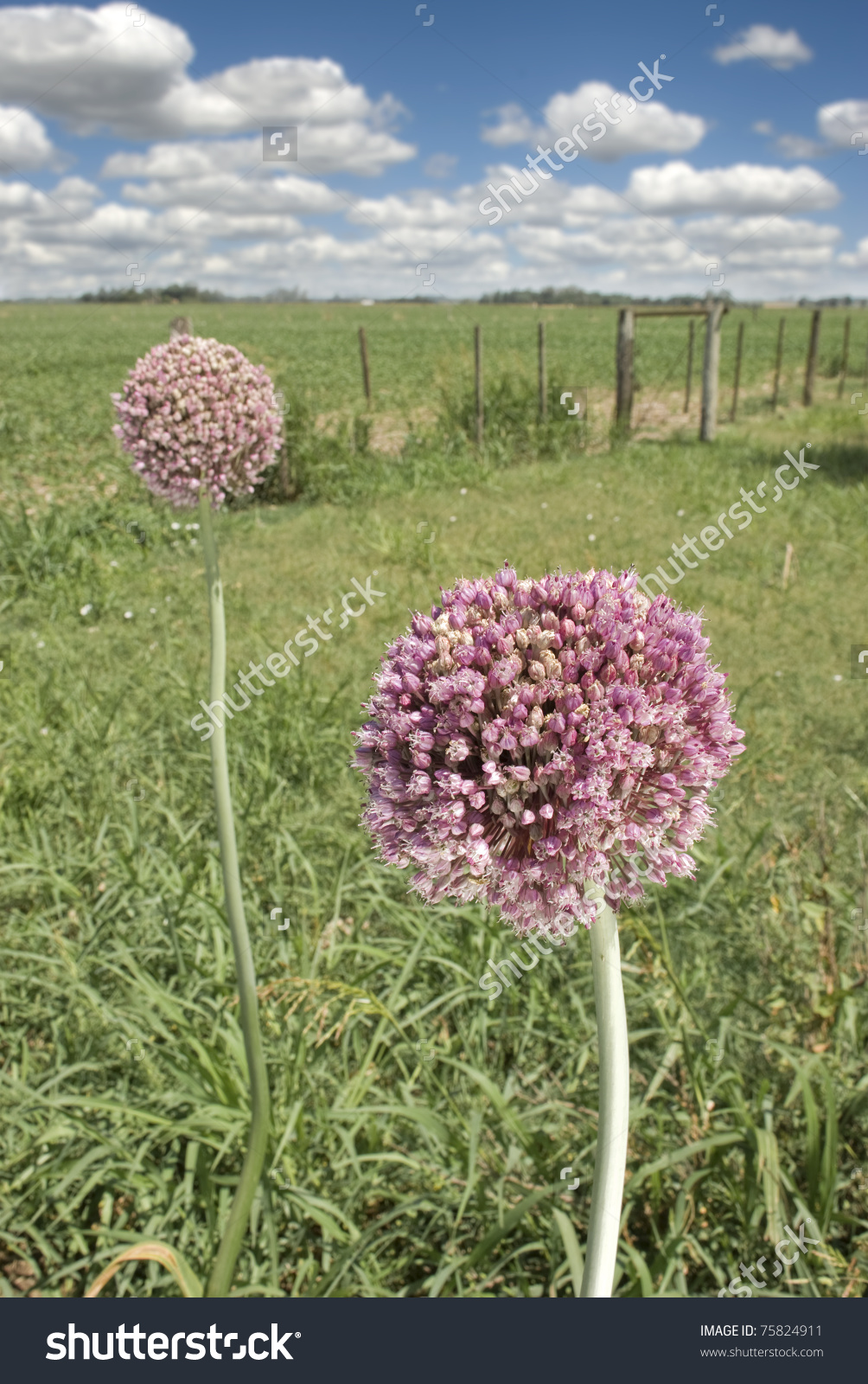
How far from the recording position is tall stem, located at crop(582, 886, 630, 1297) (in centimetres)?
121

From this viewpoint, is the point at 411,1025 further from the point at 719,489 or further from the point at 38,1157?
the point at 719,489

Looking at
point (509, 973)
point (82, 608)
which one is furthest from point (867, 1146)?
point (82, 608)

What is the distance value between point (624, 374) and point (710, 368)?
1.42 meters

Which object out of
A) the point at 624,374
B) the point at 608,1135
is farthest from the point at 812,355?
the point at 608,1135

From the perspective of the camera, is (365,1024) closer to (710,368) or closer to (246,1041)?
(246,1041)

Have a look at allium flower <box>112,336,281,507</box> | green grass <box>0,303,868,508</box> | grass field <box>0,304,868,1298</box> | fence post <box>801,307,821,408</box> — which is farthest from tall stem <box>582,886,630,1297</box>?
fence post <box>801,307,821,408</box>

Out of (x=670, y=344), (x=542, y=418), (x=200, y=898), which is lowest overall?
(x=200, y=898)

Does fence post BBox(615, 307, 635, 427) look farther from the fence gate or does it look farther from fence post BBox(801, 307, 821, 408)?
fence post BBox(801, 307, 821, 408)

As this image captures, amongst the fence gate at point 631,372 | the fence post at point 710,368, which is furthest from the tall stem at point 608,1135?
the fence post at point 710,368

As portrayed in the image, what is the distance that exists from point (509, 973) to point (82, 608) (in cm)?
545

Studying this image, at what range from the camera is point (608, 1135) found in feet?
3.98

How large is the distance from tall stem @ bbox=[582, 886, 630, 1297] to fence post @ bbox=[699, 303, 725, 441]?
14746 mm

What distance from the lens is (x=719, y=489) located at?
10875mm

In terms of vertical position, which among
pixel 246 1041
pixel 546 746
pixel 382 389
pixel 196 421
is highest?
pixel 382 389
